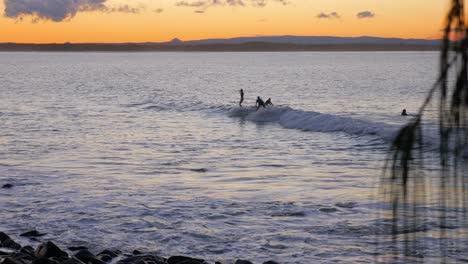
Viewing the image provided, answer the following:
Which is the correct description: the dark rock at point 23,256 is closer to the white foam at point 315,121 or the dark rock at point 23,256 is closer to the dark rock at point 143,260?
the dark rock at point 143,260

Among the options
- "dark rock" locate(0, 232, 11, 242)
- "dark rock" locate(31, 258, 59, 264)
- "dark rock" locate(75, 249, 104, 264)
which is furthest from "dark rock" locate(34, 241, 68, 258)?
"dark rock" locate(0, 232, 11, 242)

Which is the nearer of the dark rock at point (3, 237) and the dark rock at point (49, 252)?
the dark rock at point (49, 252)

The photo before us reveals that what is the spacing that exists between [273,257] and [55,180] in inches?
359

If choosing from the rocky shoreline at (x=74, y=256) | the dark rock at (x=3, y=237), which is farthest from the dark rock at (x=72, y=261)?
the dark rock at (x=3, y=237)

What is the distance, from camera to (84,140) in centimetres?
2662

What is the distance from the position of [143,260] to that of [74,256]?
1239 millimetres

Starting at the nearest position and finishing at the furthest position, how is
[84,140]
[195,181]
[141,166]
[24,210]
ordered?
[24,210], [195,181], [141,166], [84,140]

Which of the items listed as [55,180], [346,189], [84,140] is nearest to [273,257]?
[346,189]

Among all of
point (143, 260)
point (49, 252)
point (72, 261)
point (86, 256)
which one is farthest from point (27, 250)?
point (143, 260)

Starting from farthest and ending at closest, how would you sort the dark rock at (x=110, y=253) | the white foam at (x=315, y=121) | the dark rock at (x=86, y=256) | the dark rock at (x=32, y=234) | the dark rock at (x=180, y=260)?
the white foam at (x=315, y=121), the dark rock at (x=32, y=234), the dark rock at (x=110, y=253), the dark rock at (x=86, y=256), the dark rock at (x=180, y=260)

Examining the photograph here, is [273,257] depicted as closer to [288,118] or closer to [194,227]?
[194,227]

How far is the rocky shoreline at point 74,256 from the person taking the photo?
9.20 m

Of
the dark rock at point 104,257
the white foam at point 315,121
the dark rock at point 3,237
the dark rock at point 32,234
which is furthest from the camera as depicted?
the white foam at point 315,121

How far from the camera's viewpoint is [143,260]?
928 centimetres
